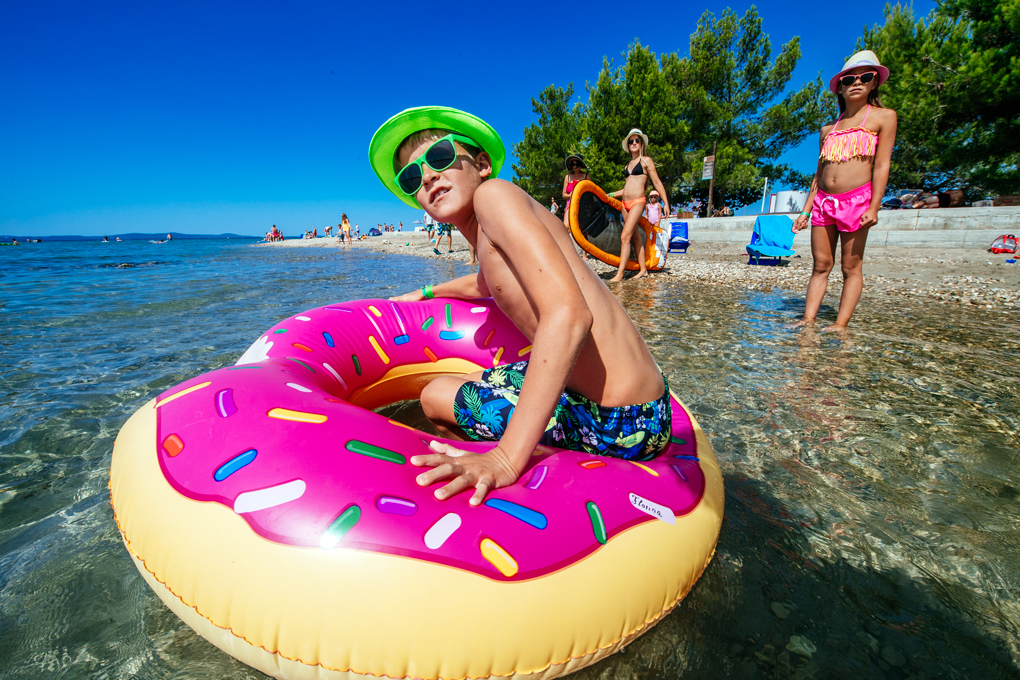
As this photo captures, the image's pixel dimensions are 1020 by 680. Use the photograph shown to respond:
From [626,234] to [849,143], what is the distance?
3500mm

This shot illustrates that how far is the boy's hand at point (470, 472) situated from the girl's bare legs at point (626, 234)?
6.10 m

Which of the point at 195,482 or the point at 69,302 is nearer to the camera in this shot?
the point at 195,482

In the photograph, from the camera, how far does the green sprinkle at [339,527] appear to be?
97cm

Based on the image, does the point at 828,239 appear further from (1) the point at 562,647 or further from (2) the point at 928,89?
(2) the point at 928,89

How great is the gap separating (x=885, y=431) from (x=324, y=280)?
9185mm

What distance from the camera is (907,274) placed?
648cm

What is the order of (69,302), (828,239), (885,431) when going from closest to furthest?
(885,431), (828,239), (69,302)

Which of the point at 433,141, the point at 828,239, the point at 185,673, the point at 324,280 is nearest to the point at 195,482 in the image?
the point at 185,673

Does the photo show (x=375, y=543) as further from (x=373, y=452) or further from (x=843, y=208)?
(x=843, y=208)

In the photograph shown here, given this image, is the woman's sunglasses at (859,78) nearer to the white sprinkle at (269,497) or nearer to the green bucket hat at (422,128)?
the green bucket hat at (422,128)

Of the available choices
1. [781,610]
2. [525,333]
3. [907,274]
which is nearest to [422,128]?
[525,333]

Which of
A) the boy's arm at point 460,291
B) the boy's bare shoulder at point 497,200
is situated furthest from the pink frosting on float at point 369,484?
the boy's arm at point 460,291

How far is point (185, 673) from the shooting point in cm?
114

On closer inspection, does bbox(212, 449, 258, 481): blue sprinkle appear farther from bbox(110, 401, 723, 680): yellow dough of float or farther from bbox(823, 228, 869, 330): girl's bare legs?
bbox(823, 228, 869, 330): girl's bare legs
